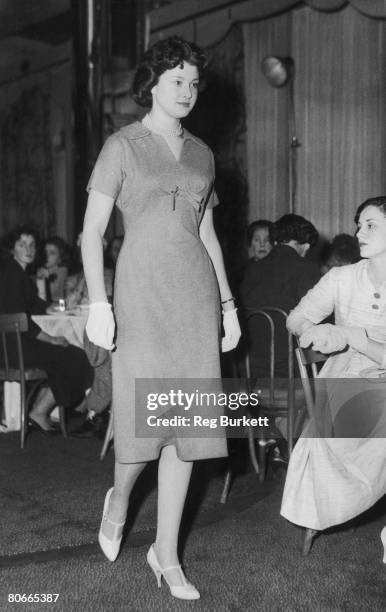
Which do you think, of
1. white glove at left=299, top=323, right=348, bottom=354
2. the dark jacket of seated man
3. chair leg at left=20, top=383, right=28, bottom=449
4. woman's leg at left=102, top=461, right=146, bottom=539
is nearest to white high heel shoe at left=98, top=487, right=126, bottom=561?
woman's leg at left=102, top=461, right=146, bottom=539

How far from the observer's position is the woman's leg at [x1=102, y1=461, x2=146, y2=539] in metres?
1.96

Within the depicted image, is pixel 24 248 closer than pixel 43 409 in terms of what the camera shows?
No

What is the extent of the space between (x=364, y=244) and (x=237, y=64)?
20.6 ft

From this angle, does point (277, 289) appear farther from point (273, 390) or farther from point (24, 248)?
point (24, 248)

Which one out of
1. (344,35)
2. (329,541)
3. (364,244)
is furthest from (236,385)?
(344,35)

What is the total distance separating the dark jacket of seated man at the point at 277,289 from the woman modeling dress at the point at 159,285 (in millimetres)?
1156

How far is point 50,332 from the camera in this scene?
4.42m

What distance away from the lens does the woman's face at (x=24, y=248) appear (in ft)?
15.8

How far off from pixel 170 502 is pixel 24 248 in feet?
10.6

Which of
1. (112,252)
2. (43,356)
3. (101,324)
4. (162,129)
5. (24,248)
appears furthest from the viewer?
(112,252)

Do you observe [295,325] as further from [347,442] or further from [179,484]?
[179,484]

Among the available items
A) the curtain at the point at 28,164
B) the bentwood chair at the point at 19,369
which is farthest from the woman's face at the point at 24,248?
the curtain at the point at 28,164

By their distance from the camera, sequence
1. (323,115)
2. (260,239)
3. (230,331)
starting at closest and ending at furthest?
(230,331)
(260,239)
(323,115)

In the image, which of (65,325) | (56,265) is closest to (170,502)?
(65,325)
